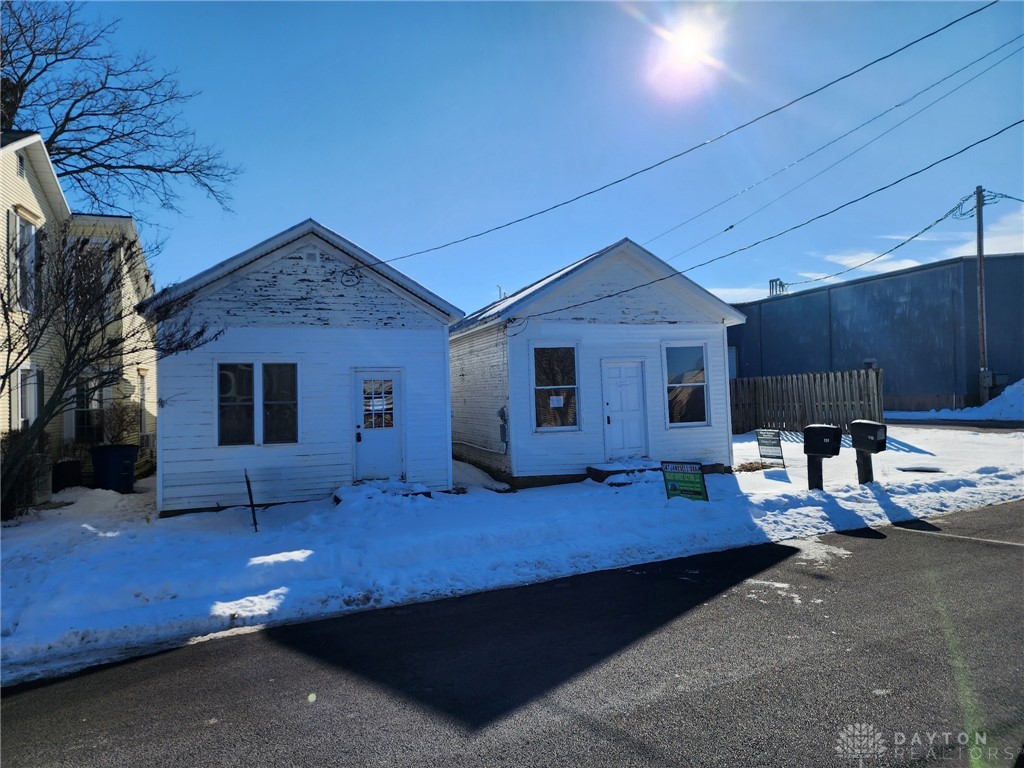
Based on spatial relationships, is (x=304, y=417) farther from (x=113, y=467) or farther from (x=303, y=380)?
(x=113, y=467)

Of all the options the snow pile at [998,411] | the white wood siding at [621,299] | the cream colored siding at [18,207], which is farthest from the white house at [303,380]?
the snow pile at [998,411]

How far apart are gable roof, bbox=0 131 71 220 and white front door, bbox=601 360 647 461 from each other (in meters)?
12.0

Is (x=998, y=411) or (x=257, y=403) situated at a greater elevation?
(x=257, y=403)

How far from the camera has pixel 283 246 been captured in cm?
1144

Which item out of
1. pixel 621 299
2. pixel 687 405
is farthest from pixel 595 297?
pixel 687 405

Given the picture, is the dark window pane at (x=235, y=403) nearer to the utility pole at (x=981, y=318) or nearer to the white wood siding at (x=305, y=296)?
the white wood siding at (x=305, y=296)

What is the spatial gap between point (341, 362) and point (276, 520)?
10.1 feet

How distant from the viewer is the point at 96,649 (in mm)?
5566

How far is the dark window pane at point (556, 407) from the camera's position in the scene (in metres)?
13.3

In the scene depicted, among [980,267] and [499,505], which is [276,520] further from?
[980,267]

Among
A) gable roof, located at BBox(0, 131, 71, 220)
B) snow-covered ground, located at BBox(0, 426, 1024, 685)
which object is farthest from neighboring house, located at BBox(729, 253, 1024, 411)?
gable roof, located at BBox(0, 131, 71, 220)

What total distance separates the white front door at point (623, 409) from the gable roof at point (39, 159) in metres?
12.0

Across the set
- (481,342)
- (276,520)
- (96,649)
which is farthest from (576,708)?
(481,342)

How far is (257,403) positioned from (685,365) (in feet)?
29.4
